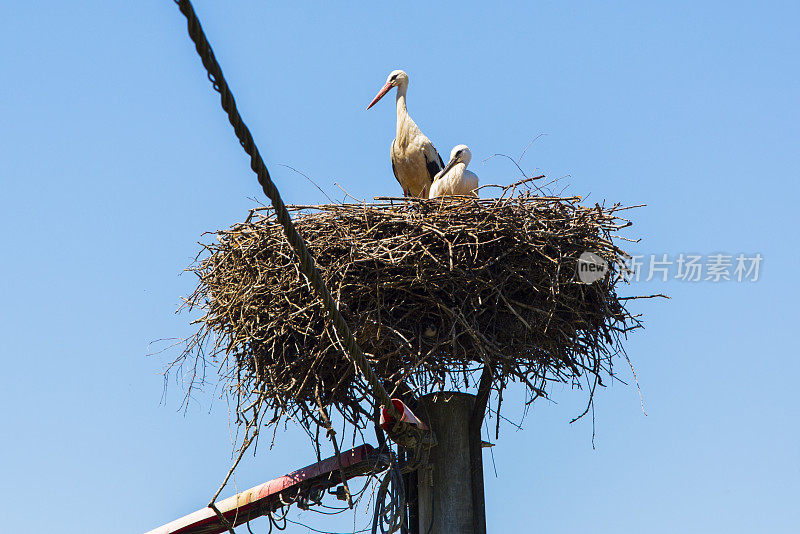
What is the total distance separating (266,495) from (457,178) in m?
2.98

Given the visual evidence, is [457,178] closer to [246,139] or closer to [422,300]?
[422,300]

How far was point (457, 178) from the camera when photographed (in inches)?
298

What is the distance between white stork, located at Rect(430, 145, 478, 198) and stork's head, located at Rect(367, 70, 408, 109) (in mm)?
1890

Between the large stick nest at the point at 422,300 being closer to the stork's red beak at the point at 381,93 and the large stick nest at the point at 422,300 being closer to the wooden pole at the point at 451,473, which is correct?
the wooden pole at the point at 451,473

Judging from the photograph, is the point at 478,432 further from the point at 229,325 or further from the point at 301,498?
the point at 229,325

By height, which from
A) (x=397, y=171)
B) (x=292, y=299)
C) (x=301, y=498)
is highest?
(x=397, y=171)

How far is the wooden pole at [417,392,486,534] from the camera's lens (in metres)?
5.17

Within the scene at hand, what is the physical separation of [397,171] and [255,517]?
4277mm

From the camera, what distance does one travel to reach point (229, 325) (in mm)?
6074

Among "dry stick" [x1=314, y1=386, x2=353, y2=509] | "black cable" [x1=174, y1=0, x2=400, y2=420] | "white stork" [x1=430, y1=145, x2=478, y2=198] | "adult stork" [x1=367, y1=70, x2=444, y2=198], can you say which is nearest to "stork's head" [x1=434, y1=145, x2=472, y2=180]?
"white stork" [x1=430, y1=145, x2=478, y2=198]

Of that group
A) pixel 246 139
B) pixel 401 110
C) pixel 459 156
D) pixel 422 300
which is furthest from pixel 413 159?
pixel 246 139

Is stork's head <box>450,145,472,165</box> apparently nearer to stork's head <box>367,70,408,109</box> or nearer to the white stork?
the white stork

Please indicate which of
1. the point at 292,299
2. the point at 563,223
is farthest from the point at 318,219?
the point at 563,223

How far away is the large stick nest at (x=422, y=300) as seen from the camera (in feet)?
18.7
